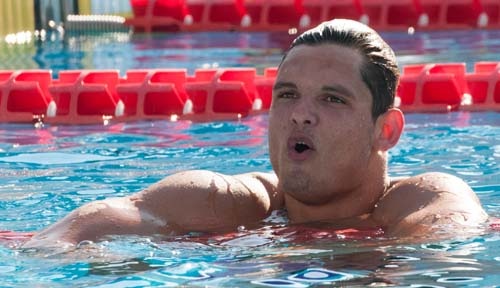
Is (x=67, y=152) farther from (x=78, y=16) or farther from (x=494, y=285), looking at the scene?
(x=78, y=16)

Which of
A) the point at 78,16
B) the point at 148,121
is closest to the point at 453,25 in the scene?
the point at 78,16

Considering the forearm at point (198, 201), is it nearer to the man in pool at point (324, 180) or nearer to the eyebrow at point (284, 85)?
the man in pool at point (324, 180)

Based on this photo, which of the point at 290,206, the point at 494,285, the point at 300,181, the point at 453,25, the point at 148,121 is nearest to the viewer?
the point at 494,285

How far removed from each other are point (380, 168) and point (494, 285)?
0.77m

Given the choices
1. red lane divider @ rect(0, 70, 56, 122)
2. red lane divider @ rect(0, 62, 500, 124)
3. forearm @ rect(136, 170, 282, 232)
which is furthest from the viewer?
red lane divider @ rect(0, 70, 56, 122)

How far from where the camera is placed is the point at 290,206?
4.31m

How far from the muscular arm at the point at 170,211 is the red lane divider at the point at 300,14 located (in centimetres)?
898

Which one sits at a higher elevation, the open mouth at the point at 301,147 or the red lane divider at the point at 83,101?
the open mouth at the point at 301,147

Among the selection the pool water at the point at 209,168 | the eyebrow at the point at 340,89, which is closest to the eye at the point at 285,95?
the eyebrow at the point at 340,89

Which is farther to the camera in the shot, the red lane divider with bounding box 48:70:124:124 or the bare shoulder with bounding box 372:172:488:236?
the red lane divider with bounding box 48:70:124:124

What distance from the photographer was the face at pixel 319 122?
12.9ft

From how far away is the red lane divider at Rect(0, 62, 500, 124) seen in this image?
8320 millimetres

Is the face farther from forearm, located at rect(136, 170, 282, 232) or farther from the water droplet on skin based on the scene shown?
the water droplet on skin

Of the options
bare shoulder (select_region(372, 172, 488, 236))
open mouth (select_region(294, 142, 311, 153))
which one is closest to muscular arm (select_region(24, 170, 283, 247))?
open mouth (select_region(294, 142, 311, 153))
